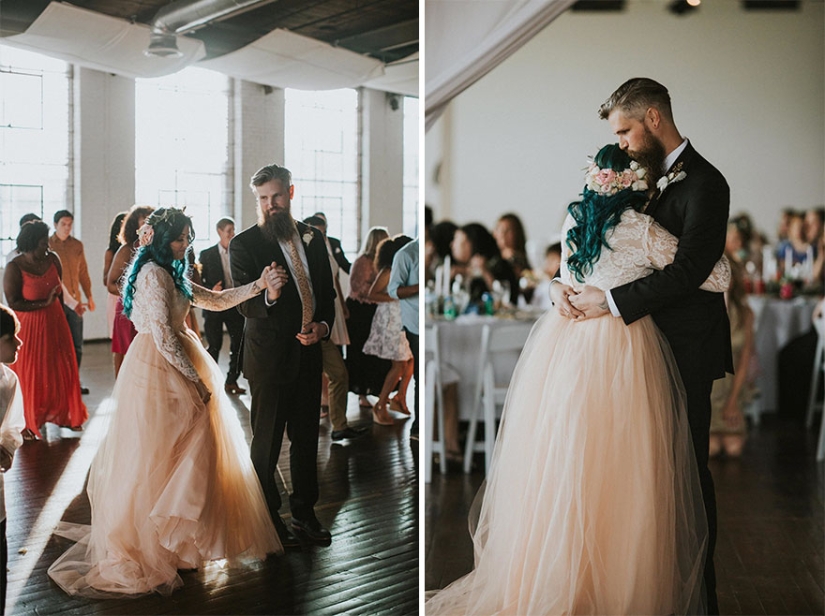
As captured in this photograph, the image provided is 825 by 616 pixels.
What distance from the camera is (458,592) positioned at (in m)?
2.90

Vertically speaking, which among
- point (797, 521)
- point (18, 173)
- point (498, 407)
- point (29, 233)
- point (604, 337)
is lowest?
point (797, 521)

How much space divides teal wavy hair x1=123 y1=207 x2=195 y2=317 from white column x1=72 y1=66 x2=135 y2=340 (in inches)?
3.8

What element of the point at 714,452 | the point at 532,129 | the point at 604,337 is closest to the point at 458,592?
the point at 604,337

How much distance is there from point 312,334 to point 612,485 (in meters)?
1.09

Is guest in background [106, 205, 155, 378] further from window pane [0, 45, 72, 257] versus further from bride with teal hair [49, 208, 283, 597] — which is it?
window pane [0, 45, 72, 257]

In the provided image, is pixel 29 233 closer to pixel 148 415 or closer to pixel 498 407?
pixel 148 415

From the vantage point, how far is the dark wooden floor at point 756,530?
302cm

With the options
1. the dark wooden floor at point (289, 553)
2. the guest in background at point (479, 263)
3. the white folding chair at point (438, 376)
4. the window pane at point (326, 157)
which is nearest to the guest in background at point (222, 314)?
the dark wooden floor at point (289, 553)

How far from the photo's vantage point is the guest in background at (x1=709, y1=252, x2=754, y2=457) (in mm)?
4641

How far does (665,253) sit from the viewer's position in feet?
8.25

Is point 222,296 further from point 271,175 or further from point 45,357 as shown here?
point 45,357

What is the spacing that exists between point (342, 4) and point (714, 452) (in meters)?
3.46

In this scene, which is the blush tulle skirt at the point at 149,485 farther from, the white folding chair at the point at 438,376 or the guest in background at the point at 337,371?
the white folding chair at the point at 438,376

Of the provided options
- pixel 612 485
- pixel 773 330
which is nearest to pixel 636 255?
pixel 612 485
